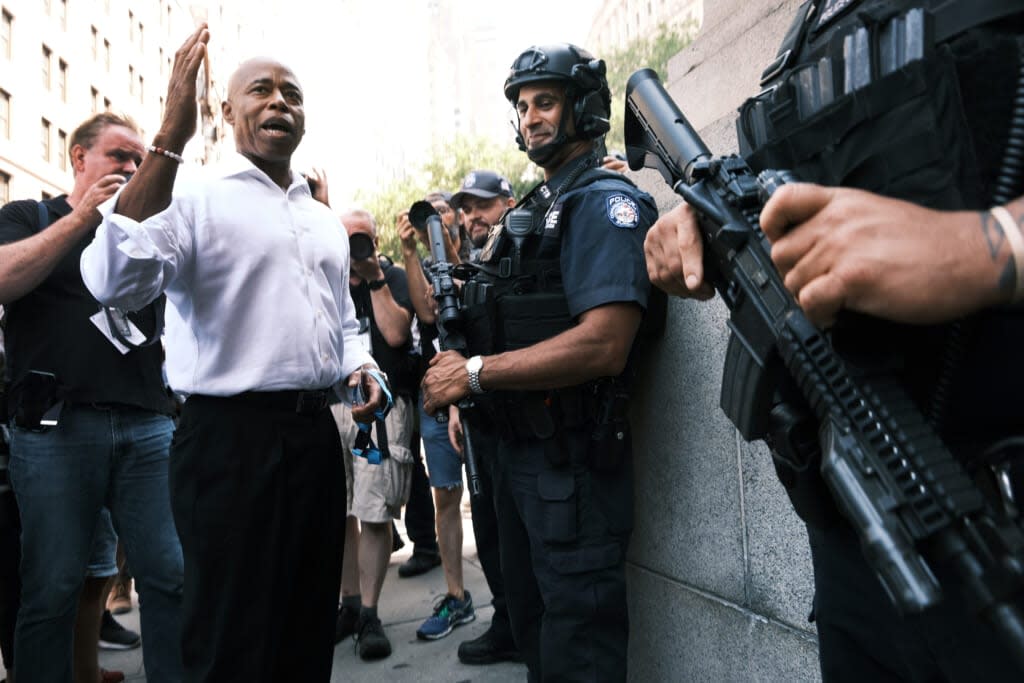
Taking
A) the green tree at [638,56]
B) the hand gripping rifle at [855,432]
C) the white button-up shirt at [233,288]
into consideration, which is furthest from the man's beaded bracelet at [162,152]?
the green tree at [638,56]

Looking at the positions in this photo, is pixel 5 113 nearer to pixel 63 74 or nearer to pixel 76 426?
pixel 63 74

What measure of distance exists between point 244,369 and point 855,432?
5.59 feet

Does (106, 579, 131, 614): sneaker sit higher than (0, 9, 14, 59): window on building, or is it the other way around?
(0, 9, 14, 59): window on building

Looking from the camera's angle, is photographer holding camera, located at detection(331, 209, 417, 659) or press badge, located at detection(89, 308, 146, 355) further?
photographer holding camera, located at detection(331, 209, 417, 659)

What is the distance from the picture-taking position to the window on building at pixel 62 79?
29.6 m

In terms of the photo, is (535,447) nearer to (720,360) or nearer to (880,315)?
(720,360)

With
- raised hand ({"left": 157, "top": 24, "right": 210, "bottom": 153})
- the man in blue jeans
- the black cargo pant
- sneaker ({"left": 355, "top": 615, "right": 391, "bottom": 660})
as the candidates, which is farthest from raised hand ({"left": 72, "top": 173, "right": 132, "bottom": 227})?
sneaker ({"left": 355, "top": 615, "right": 391, "bottom": 660})

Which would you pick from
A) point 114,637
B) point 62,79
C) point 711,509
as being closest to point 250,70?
point 711,509

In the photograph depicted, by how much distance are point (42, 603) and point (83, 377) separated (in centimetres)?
78

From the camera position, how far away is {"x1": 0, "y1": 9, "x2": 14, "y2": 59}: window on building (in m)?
25.1

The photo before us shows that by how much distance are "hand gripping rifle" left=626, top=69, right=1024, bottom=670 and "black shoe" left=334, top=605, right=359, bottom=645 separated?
3164 mm

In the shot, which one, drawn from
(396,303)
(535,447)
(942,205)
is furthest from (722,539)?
(396,303)

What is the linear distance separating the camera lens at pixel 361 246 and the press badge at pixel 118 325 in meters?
1.27

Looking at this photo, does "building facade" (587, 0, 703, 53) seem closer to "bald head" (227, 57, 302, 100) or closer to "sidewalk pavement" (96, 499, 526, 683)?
"sidewalk pavement" (96, 499, 526, 683)
